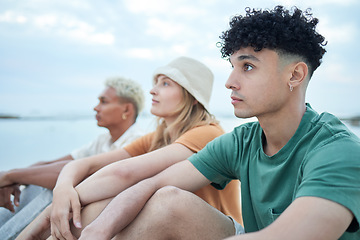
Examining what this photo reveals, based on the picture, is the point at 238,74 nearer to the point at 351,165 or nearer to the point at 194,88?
the point at 351,165

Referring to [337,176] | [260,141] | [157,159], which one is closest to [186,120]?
[157,159]

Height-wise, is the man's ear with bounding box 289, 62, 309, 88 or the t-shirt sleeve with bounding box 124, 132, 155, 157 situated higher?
the man's ear with bounding box 289, 62, 309, 88

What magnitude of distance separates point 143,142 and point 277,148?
1260 mm

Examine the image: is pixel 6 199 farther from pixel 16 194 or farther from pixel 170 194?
pixel 170 194

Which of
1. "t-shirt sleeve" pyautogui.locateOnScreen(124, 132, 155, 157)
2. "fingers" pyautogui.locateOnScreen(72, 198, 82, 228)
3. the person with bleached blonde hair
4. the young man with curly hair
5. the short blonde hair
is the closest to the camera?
the young man with curly hair

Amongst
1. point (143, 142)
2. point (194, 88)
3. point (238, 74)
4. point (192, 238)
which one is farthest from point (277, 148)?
point (143, 142)

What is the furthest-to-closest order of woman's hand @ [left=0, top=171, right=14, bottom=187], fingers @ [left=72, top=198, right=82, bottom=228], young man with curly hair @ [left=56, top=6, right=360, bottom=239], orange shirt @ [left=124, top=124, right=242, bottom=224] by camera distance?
woman's hand @ [left=0, top=171, right=14, bottom=187] → orange shirt @ [left=124, top=124, right=242, bottom=224] → fingers @ [left=72, top=198, right=82, bottom=228] → young man with curly hair @ [left=56, top=6, right=360, bottom=239]

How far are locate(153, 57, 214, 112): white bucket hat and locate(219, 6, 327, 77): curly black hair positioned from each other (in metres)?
0.83

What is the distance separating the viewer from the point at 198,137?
6.53 feet

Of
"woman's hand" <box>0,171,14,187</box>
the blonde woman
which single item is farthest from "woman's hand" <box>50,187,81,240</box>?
"woman's hand" <box>0,171,14,187</box>

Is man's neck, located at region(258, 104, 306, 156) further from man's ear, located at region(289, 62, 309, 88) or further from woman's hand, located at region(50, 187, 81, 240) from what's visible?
woman's hand, located at region(50, 187, 81, 240)

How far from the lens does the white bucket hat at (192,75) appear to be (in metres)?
2.29

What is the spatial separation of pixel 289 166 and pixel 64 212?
1.06m

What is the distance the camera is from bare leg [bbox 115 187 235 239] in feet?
4.41
